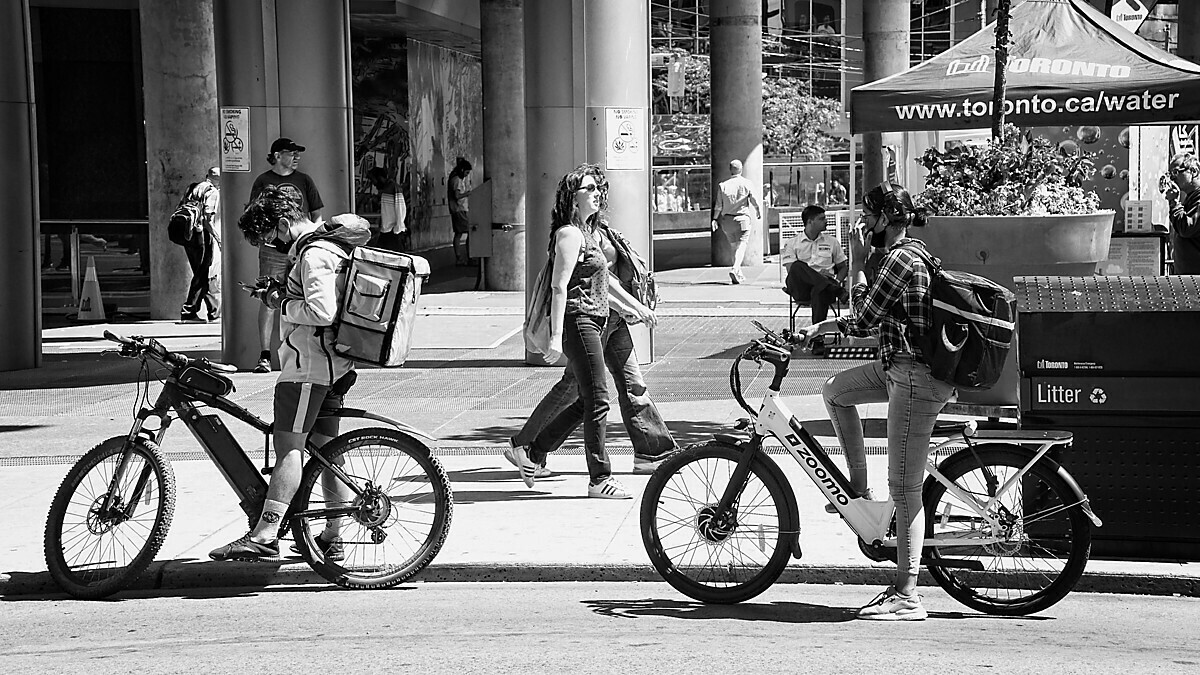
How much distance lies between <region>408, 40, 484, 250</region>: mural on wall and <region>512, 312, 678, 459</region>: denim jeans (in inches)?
829

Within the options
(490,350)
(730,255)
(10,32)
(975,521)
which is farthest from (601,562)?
(730,255)

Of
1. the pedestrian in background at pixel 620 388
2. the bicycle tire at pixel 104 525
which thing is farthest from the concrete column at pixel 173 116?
the bicycle tire at pixel 104 525

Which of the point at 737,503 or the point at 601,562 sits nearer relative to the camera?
the point at 737,503

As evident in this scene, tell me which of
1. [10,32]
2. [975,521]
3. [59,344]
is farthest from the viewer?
[59,344]

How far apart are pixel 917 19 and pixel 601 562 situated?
251ft

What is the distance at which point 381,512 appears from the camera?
7027 mm

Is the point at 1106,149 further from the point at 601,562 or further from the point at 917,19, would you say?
the point at 917,19

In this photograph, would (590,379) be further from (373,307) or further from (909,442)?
(909,442)

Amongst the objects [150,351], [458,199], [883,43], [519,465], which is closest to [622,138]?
[519,465]

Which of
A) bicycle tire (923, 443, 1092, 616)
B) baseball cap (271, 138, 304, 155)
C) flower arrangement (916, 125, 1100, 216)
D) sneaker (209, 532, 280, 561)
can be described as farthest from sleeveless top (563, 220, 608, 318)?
baseball cap (271, 138, 304, 155)

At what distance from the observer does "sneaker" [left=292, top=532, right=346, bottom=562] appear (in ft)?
23.4

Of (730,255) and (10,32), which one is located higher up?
(10,32)

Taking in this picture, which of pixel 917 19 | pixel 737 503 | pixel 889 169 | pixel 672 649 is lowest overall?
pixel 672 649

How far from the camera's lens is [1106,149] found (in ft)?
69.1
